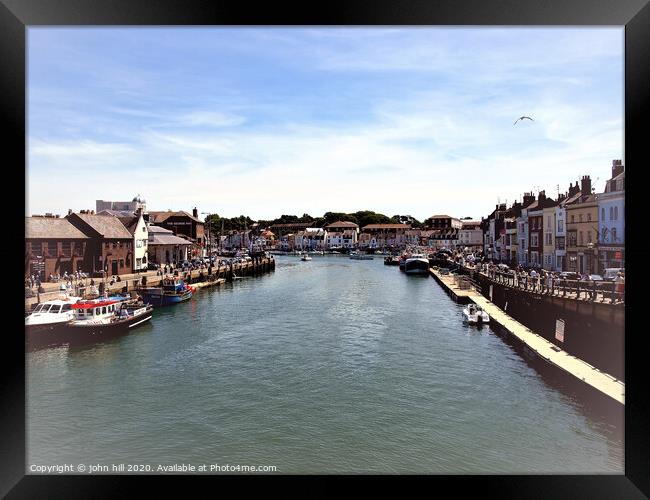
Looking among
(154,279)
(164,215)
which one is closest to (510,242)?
(154,279)

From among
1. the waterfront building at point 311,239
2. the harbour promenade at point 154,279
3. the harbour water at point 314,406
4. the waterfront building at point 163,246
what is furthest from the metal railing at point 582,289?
the waterfront building at point 311,239

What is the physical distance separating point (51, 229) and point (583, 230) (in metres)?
26.0

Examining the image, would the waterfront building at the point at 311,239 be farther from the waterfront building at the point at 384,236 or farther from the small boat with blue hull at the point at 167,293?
the small boat with blue hull at the point at 167,293

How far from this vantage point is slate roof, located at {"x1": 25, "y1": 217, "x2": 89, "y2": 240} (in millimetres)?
24153

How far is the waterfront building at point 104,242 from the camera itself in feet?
89.5

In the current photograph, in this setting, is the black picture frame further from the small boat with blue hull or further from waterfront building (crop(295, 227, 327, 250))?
waterfront building (crop(295, 227, 327, 250))

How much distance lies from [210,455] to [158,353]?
8.25 metres

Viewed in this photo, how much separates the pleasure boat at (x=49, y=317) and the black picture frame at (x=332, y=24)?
12.3 metres

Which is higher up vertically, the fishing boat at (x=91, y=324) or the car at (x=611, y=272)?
the car at (x=611, y=272)

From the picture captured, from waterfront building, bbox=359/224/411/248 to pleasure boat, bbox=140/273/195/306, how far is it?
8575cm

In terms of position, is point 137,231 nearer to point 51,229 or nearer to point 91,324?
point 51,229

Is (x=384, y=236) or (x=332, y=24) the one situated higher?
(x=384, y=236)

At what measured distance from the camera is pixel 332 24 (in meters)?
5.99

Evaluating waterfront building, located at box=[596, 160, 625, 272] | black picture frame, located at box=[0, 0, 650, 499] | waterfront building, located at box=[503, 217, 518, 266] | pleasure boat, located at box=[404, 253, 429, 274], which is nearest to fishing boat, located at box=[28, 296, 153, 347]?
black picture frame, located at box=[0, 0, 650, 499]
